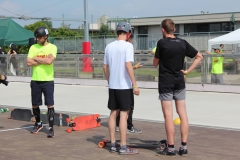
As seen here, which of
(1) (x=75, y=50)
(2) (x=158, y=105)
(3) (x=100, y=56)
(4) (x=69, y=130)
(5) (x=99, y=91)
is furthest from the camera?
(1) (x=75, y=50)

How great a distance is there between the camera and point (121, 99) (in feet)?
22.8

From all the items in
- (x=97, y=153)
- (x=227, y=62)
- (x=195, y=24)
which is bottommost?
(x=97, y=153)

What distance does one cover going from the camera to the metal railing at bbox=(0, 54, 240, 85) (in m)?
15.5

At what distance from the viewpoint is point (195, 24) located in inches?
1987

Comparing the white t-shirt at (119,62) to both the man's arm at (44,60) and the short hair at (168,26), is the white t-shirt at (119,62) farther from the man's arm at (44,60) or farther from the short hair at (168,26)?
the man's arm at (44,60)

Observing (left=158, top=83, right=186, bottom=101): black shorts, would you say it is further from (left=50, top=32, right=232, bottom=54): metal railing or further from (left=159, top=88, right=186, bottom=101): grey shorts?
(left=50, top=32, right=232, bottom=54): metal railing

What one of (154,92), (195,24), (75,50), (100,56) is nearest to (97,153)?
(154,92)

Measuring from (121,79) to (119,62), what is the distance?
0.25 meters

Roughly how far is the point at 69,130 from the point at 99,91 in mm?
7896

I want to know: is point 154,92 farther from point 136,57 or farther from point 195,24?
point 195,24

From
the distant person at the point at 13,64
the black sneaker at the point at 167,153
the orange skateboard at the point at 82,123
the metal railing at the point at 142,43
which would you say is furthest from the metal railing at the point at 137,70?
the metal railing at the point at 142,43

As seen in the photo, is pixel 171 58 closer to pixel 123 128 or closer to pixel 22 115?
pixel 123 128

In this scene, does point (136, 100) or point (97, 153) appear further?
point (136, 100)

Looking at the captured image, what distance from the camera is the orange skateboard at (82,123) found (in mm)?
8865
